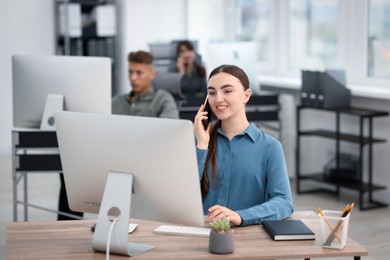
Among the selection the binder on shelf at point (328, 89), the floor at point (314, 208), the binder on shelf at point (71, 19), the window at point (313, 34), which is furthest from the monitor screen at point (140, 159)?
the binder on shelf at point (71, 19)

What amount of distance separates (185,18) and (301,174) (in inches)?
116

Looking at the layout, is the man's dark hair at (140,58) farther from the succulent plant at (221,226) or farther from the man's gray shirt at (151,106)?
the succulent plant at (221,226)

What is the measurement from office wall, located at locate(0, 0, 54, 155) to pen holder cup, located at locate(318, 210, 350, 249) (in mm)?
5977

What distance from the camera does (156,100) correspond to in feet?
15.2

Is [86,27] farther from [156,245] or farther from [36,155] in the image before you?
[156,245]

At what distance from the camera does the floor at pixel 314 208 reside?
4473 mm

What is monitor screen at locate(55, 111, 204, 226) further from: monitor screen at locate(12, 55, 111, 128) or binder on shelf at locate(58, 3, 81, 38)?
binder on shelf at locate(58, 3, 81, 38)

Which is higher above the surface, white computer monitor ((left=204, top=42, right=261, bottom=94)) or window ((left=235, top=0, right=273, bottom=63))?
window ((left=235, top=0, right=273, bottom=63))

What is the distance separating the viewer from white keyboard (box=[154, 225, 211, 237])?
237 centimetres

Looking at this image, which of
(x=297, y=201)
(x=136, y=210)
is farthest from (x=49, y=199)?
(x=136, y=210)

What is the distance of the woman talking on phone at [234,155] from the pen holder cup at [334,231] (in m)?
0.33

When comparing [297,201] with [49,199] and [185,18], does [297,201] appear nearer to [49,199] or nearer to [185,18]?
[49,199]

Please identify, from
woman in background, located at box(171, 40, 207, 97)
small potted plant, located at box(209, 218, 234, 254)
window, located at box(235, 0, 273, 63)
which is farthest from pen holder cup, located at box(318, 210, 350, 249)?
window, located at box(235, 0, 273, 63)

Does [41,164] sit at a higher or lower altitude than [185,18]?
lower
